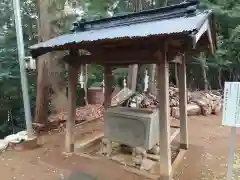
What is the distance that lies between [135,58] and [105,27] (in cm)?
122

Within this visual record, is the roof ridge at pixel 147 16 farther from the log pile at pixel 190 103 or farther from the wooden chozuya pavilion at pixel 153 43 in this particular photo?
the log pile at pixel 190 103

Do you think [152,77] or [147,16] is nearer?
[147,16]

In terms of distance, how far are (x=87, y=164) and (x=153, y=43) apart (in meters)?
2.69

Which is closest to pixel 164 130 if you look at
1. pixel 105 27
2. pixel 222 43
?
pixel 105 27

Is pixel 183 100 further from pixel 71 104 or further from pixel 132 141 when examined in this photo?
pixel 71 104

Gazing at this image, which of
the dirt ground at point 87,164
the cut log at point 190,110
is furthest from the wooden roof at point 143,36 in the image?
the cut log at point 190,110

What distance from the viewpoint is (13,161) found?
461 centimetres

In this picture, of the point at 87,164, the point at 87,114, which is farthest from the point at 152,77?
the point at 87,164

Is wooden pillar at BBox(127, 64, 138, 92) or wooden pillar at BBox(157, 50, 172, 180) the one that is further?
wooden pillar at BBox(127, 64, 138, 92)

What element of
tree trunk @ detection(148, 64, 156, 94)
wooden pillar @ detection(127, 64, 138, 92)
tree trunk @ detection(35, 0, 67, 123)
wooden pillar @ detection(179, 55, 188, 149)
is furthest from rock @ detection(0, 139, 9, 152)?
tree trunk @ detection(148, 64, 156, 94)

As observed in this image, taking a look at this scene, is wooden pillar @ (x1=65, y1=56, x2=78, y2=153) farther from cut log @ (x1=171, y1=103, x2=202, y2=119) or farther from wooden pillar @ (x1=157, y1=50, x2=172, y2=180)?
cut log @ (x1=171, y1=103, x2=202, y2=119)

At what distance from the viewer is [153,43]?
3637 millimetres

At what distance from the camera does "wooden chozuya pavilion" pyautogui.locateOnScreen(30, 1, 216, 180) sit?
3107 millimetres

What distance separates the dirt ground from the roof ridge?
9.35 ft
